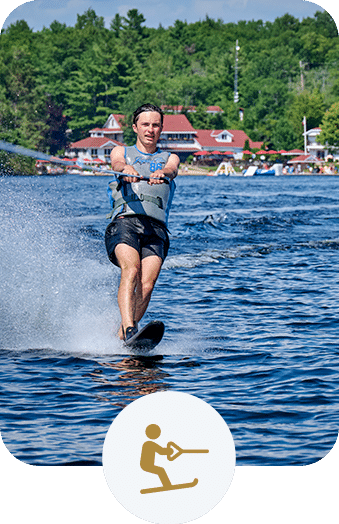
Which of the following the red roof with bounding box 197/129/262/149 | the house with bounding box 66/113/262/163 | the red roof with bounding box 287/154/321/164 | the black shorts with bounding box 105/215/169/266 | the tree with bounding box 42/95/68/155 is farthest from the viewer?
the red roof with bounding box 287/154/321/164

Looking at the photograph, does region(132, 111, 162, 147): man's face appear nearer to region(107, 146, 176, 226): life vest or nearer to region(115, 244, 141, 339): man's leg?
region(107, 146, 176, 226): life vest

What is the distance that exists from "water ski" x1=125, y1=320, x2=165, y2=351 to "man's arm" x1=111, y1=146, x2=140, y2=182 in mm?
1123

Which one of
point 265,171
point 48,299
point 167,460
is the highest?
point 48,299

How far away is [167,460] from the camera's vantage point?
416 centimetres

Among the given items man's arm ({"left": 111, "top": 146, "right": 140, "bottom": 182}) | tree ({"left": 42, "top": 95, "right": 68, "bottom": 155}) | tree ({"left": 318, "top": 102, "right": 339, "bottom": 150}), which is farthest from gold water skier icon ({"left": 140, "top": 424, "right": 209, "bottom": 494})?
tree ({"left": 318, "top": 102, "right": 339, "bottom": 150})

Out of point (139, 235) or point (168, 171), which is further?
point (139, 235)

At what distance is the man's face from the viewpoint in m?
5.91

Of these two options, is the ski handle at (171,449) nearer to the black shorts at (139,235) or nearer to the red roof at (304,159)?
the black shorts at (139,235)

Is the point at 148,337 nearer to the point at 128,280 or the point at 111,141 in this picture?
the point at 128,280

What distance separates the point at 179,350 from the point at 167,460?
8.87 feet

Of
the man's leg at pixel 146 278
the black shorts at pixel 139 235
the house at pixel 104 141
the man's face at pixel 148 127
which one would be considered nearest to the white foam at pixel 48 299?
the man's leg at pixel 146 278

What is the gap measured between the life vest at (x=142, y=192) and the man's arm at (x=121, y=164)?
47 mm

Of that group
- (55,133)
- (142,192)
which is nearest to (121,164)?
(142,192)

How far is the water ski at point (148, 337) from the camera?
6.14m
